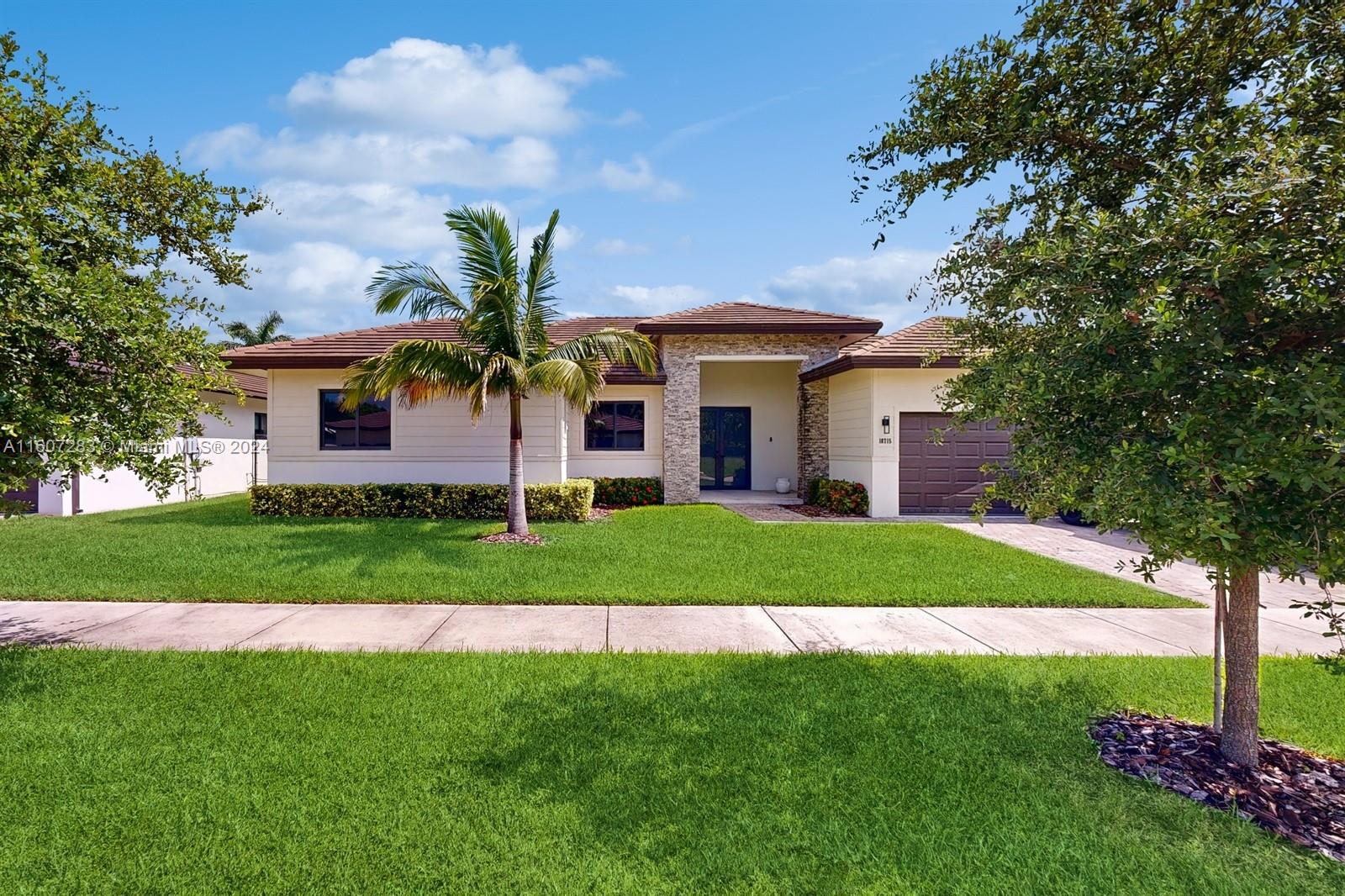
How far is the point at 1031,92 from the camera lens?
148 inches

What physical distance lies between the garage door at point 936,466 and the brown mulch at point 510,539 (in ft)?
27.2

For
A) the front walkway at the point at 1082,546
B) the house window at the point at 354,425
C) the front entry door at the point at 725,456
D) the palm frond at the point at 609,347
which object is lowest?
the front walkway at the point at 1082,546

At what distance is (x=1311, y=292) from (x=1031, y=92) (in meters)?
2.16

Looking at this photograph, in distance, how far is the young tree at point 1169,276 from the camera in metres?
2.47

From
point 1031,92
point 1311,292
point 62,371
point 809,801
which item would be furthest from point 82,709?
point 1031,92

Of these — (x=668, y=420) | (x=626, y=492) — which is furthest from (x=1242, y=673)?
(x=626, y=492)

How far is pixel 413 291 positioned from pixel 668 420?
7.15 metres

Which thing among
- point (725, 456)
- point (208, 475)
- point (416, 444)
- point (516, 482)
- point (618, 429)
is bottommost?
point (208, 475)

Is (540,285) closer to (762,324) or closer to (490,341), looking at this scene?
(490,341)

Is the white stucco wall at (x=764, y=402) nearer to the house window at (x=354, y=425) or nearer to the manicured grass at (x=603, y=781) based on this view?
the house window at (x=354, y=425)

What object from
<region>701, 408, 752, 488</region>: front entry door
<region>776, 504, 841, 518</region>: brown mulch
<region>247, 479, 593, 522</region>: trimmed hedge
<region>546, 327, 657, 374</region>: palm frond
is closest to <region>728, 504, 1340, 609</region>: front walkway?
<region>776, 504, 841, 518</region>: brown mulch

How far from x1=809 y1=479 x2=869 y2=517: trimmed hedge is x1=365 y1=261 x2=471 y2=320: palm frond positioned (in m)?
9.07

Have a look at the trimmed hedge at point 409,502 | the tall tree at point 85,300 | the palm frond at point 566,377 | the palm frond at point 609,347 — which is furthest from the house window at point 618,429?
the tall tree at point 85,300

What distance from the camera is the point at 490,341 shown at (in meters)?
10.5
